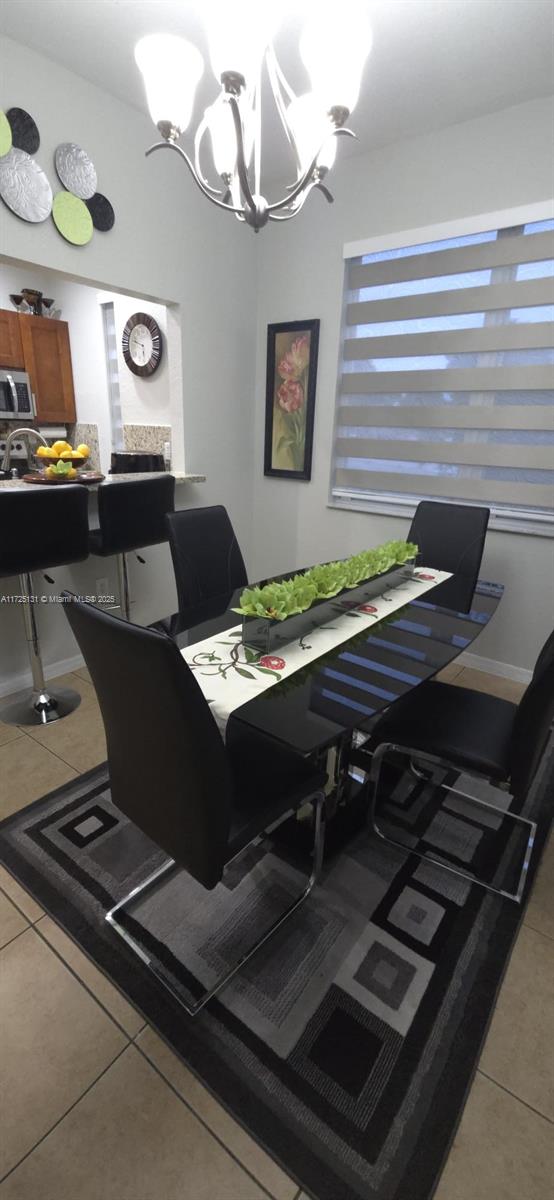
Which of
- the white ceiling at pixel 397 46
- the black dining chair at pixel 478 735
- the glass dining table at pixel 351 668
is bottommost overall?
the black dining chair at pixel 478 735

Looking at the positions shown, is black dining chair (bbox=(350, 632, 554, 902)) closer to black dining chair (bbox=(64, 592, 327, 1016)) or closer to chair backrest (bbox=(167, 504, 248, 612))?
black dining chair (bbox=(64, 592, 327, 1016))

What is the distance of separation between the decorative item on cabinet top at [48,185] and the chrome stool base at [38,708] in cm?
208

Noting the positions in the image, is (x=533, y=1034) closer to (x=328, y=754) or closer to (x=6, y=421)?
(x=328, y=754)

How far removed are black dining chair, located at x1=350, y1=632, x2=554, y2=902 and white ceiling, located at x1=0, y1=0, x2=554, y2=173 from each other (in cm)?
226

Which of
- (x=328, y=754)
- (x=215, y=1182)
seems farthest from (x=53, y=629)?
(x=215, y=1182)

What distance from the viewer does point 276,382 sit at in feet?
11.4

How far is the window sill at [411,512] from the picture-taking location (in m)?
2.67

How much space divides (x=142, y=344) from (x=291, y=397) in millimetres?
1019

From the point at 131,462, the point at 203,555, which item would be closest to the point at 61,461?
the point at 131,462

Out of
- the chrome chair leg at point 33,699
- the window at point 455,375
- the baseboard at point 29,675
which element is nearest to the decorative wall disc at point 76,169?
the window at point 455,375

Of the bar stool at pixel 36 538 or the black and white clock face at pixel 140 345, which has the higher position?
the black and white clock face at pixel 140 345

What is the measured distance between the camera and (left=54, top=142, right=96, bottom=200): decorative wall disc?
2.20m

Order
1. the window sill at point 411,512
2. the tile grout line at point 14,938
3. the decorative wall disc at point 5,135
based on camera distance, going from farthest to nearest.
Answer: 1. the window sill at point 411,512
2. the decorative wall disc at point 5,135
3. the tile grout line at point 14,938

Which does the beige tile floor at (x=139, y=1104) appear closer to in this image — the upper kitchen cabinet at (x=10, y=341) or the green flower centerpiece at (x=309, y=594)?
the green flower centerpiece at (x=309, y=594)
